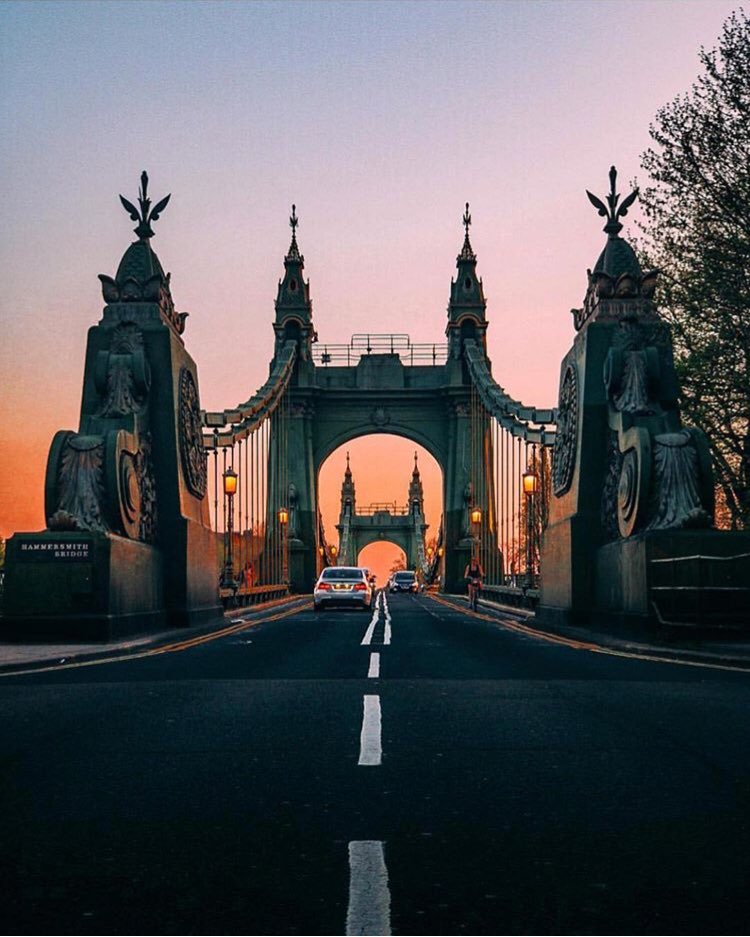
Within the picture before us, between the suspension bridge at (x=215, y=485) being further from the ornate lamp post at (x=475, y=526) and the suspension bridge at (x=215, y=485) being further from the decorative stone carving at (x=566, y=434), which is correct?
the ornate lamp post at (x=475, y=526)

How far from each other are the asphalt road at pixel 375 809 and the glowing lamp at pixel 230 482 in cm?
2707

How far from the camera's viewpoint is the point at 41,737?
809cm

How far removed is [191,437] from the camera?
2544cm

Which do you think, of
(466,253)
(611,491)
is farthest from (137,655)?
(466,253)

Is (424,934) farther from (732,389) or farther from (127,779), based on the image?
(732,389)

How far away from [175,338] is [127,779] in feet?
61.3

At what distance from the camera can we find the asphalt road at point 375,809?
393 centimetres

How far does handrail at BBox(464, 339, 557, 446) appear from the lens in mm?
31938

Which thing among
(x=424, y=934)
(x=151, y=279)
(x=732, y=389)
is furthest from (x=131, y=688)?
(x=732, y=389)

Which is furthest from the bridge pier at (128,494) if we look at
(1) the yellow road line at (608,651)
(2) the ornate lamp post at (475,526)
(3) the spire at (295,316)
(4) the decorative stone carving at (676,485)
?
(3) the spire at (295,316)

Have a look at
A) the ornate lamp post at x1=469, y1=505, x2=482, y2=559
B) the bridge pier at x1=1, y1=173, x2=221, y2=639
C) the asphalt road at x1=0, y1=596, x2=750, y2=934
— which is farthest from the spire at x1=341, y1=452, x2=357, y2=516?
the asphalt road at x1=0, y1=596, x2=750, y2=934

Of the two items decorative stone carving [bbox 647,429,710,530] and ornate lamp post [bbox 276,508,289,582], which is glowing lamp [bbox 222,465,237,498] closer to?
decorative stone carving [bbox 647,429,710,530]

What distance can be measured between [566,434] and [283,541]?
150 feet

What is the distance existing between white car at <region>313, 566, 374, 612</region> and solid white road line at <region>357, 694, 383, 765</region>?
29.1 m
